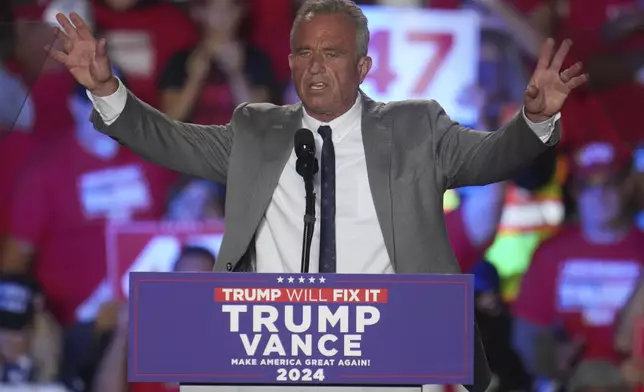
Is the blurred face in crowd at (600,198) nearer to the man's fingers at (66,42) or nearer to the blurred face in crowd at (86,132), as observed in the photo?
the blurred face in crowd at (86,132)

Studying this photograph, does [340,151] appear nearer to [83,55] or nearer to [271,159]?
[271,159]

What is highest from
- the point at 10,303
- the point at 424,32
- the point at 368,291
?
the point at 424,32

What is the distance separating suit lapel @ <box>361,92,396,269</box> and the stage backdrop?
2640mm

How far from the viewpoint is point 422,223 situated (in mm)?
2230

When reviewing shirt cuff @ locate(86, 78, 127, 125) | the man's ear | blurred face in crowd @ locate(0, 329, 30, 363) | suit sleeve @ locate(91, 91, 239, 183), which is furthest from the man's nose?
blurred face in crowd @ locate(0, 329, 30, 363)

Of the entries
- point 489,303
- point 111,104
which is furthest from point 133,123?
point 489,303

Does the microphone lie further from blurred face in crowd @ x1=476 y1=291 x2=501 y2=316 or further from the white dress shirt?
blurred face in crowd @ x1=476 y1=291 x2=501 y2=316

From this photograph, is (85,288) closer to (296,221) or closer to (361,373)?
(296,221)

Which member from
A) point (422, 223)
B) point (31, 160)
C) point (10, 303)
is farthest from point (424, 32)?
point (422, 223)

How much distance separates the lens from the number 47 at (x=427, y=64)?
16.4ft

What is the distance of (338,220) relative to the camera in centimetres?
221

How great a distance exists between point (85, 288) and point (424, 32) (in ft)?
6.31

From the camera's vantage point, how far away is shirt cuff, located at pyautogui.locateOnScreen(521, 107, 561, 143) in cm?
216

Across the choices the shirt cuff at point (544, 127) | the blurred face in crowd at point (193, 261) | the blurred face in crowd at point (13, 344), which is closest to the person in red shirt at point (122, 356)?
the blurred face in crowd at point (193, 261)
